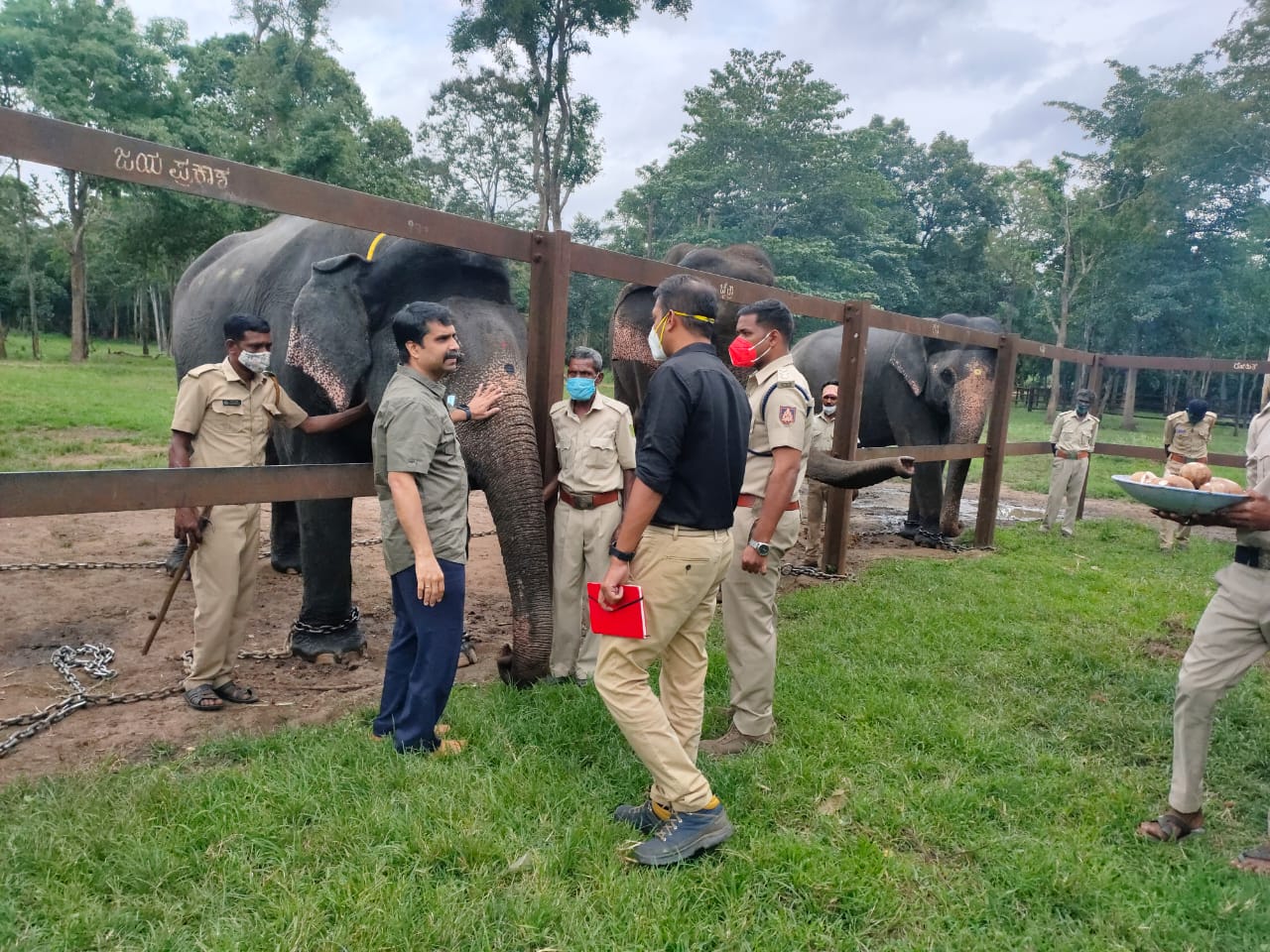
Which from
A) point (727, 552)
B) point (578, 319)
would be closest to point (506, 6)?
point (578, 319)

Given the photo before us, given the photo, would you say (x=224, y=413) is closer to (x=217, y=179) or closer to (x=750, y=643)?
(x=217, y=179)

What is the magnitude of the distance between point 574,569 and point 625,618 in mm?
1909

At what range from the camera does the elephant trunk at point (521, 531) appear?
160 inches

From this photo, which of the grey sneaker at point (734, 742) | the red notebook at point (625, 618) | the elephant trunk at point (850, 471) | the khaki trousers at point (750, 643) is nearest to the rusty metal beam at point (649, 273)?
the elephant trunk at point (850, 471)

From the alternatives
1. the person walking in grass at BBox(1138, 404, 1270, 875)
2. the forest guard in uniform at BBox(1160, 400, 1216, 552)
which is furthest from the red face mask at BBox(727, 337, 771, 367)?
the forest guard in uniform at BBox(1160, 400, 1216, 552)

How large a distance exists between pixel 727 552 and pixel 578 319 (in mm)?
33773

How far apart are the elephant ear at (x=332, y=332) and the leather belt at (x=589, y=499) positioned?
1.40m

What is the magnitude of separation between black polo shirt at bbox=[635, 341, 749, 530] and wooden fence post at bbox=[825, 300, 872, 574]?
4238 millimetres

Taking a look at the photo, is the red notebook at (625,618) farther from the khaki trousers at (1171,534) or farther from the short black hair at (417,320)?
the khaki trousers at (1171,534)

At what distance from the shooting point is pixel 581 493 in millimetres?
4707

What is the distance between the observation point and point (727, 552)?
10.3 feet

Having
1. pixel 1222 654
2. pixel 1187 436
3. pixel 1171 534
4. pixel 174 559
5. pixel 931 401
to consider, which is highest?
pixel 931 401

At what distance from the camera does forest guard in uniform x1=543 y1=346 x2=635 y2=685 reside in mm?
4711

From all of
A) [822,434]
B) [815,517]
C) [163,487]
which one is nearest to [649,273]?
[163,487]
